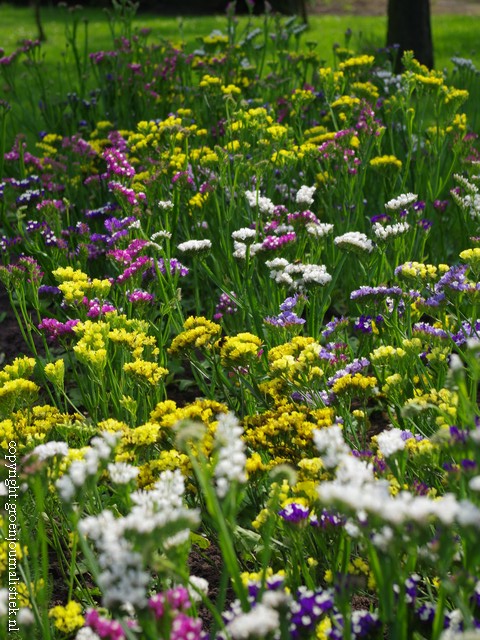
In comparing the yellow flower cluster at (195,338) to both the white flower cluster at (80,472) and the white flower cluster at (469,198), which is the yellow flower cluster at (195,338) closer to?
the white flower cluster at (80,472)

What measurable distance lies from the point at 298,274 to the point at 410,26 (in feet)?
19.5

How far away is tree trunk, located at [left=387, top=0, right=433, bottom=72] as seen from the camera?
807cm

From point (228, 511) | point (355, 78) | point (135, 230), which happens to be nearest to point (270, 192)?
point (135, 230)

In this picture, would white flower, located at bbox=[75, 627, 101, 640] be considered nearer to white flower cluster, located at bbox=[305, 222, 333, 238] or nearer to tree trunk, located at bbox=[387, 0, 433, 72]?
white flower cluster, located at bbox=[305, 222, 333, 238]

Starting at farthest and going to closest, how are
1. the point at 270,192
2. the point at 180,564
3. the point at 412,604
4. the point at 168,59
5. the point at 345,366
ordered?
the point at 168,59
the point at 270,192
the point at 345,366
the point at 412,604
the point at 180,564

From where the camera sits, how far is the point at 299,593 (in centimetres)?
179

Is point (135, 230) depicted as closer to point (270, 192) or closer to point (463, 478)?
point (270, 192)

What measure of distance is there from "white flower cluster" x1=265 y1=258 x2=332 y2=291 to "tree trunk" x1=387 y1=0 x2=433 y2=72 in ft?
18.5

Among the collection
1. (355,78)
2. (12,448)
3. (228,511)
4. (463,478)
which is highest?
(355,78)

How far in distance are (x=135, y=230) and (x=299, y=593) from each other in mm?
2268

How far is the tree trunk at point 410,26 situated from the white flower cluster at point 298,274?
5639 mm

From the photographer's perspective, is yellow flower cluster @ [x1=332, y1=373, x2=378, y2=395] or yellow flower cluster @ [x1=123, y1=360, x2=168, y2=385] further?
yellow flower cluster @ [x1=123, y1=360, x2=168, y2=385]

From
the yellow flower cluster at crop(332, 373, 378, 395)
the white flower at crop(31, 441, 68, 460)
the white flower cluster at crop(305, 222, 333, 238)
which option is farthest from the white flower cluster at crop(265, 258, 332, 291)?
the white flower at crop(31, 441, 68, 460)

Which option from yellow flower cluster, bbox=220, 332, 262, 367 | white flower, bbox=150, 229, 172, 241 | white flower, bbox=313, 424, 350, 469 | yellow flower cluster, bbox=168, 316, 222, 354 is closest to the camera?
white flower, bbox=313, 424, 350, 469
